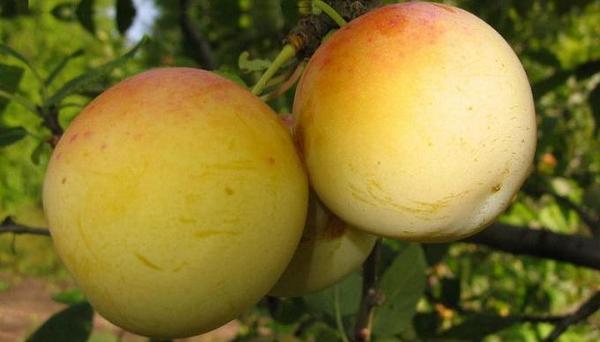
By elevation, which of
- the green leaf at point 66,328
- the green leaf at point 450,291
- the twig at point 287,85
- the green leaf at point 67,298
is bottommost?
the green leaf at point 450,291

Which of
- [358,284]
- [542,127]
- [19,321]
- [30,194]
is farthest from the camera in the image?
[30,194]

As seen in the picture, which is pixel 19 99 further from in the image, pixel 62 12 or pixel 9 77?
pixel 62 12

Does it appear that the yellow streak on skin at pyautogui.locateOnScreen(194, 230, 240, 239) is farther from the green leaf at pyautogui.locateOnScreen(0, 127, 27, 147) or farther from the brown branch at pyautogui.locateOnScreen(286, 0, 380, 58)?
the green leaf at pyautogui.locateOnScreen(0, 127, 27, 147)

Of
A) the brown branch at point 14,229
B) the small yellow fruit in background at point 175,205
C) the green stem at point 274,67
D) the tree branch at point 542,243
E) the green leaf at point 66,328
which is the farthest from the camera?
the tree branch at point 542,243

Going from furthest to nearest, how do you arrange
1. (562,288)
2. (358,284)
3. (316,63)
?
(562,288), (358,284), (316,63)

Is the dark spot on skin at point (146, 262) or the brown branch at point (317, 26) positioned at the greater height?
the brown branch at point (317, 26)

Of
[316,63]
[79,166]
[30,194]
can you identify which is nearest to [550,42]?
[316,63]

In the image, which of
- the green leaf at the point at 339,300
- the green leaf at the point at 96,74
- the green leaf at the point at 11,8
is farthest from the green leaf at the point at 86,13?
the green leaf at the point at 339,300

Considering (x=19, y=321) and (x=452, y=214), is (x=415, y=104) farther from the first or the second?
(x=19, y=321)

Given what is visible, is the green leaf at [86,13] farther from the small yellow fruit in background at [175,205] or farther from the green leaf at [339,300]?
the small yellow fruit in background at [175,205]
